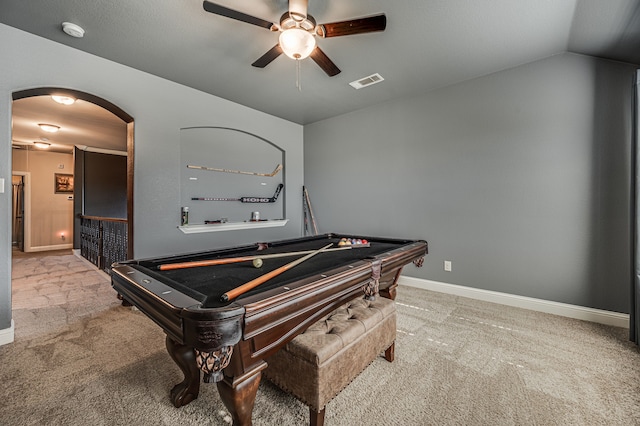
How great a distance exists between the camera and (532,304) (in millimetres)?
2854

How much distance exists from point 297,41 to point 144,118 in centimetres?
220

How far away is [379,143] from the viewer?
4.10 m

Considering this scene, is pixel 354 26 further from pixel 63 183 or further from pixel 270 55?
pixel 63 183

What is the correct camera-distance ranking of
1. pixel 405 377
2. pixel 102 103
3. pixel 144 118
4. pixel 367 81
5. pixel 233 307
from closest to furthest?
1. pixel 233 307
2. pixel 405 377
3. pixel 102 103
4. pixel 144 118
5. pixel 367 81

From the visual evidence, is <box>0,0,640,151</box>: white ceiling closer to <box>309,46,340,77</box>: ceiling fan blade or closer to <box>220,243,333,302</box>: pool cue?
<box>309,46,340,77</box>: ceiling fan blade

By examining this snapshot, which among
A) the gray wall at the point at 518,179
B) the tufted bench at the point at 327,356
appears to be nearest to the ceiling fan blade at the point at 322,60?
the gray wall at the point at 518,179

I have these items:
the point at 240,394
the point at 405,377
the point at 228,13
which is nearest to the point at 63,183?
the point at 228,13

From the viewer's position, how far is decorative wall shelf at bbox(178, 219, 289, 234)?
11.6 feet

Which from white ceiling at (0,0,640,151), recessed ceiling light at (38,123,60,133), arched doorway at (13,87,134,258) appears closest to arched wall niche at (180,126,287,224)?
arched doorway at (13,87,134,258)

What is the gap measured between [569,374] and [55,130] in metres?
8.17

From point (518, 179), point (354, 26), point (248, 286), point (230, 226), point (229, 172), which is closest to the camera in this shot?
point (248, 286)

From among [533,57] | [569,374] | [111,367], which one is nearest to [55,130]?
[111,367]

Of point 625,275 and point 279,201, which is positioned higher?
point 279,201

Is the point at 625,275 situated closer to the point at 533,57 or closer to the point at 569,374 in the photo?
the point at 569,374
